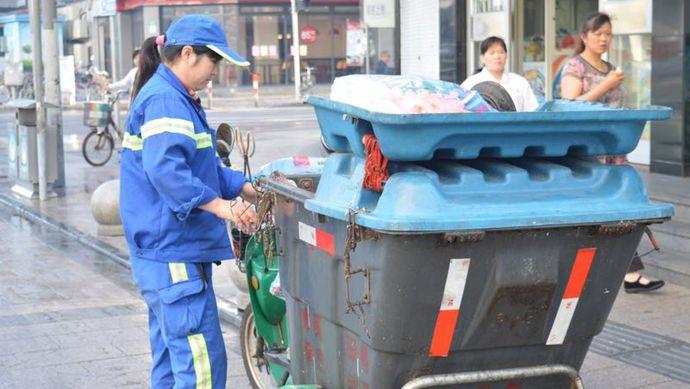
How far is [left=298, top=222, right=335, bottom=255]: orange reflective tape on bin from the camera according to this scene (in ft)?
13.2

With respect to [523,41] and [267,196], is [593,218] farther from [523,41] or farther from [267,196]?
[523,41]

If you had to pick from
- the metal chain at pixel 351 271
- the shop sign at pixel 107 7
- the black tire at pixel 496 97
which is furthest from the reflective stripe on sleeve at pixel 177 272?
the shop sign at pixel 107 7

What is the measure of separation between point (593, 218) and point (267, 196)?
1326 millimetres

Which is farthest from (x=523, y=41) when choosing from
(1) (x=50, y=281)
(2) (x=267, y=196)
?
(2) (x=267, y=196)

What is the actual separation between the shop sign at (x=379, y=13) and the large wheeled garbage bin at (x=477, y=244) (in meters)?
13.1

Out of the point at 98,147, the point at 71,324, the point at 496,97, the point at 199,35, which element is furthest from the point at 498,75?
the point at 98,147

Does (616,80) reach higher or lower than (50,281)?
higher

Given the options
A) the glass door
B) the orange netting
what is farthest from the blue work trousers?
the glass door

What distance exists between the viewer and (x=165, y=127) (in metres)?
4.23

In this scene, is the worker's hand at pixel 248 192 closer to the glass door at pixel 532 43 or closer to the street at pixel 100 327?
the street at pixel 100 327

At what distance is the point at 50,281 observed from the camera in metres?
8.90

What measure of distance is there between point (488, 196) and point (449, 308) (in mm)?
385

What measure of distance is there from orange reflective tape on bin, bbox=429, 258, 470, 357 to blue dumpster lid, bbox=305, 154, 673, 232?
0.17 m

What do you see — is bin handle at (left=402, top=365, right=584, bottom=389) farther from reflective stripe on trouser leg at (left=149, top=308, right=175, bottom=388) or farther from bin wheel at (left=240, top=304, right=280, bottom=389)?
bin wheel at (left=240, top=304, right=280, bottom=389)
